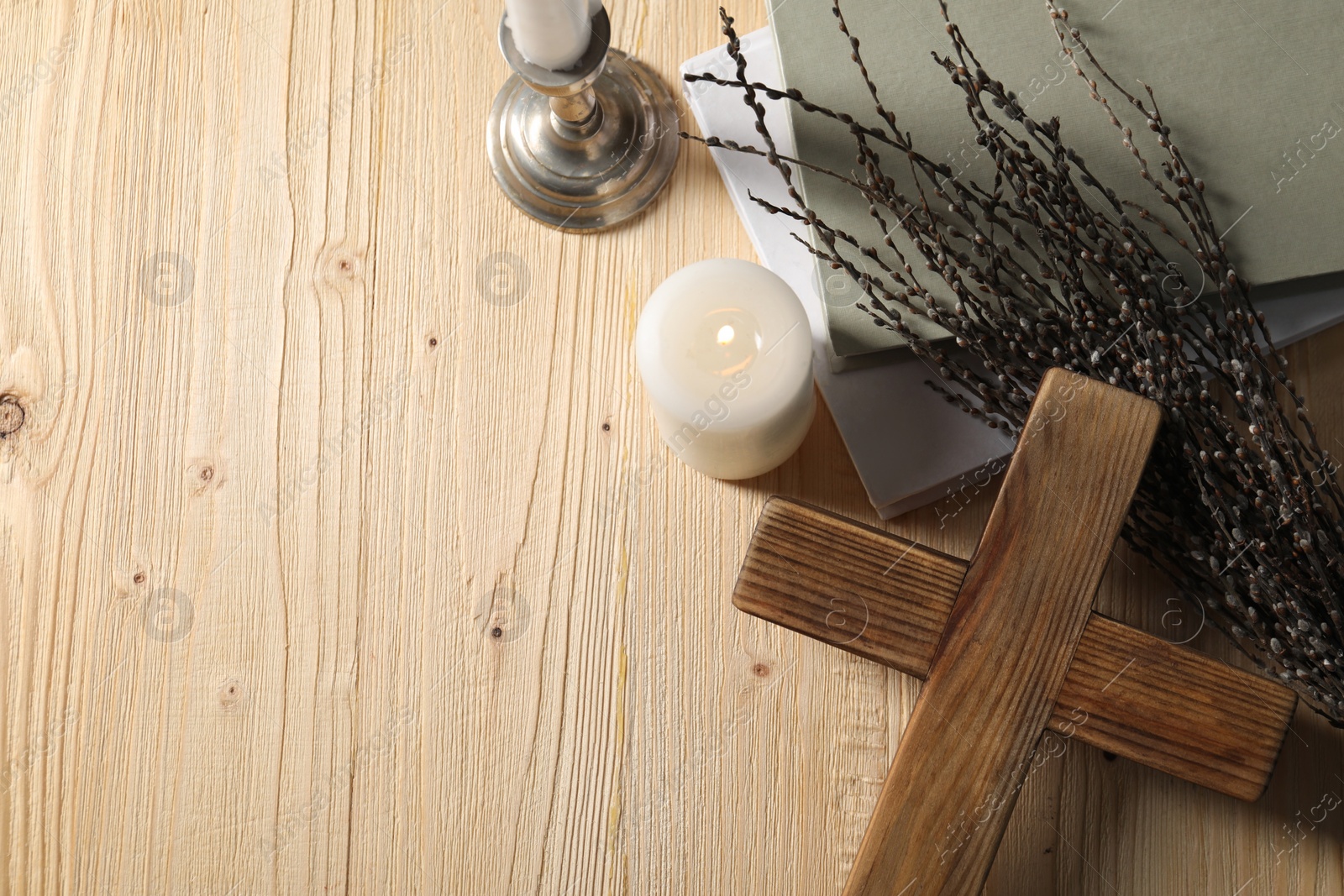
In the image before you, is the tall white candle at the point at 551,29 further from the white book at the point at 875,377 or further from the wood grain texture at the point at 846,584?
the wood grain texture at the point at 846,584

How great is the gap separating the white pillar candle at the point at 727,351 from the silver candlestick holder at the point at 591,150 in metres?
0.14

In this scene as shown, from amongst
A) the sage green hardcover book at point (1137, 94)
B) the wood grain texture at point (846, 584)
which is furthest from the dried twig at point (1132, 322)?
the wood grain texture at point (846, 584)

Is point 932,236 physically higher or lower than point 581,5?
lower

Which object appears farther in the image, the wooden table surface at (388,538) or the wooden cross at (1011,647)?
the wooden table surface at (388,538)

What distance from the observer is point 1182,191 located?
1.94 feet

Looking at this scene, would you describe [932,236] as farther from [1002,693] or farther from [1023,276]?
[1002,693]

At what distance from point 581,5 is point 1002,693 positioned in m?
0.49

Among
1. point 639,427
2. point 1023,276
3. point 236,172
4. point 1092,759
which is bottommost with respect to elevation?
point 1092,759

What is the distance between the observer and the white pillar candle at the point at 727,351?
590 millimetres

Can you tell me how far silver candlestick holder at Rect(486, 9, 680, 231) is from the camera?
712 mm

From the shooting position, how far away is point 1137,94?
66 cm

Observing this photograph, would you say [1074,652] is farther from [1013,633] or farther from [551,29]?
[551,29]

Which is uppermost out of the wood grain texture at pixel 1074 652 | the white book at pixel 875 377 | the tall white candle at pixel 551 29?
the tall white candle at pixel 551 29

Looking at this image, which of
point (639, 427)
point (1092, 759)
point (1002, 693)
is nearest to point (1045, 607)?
point (1002, 693)
